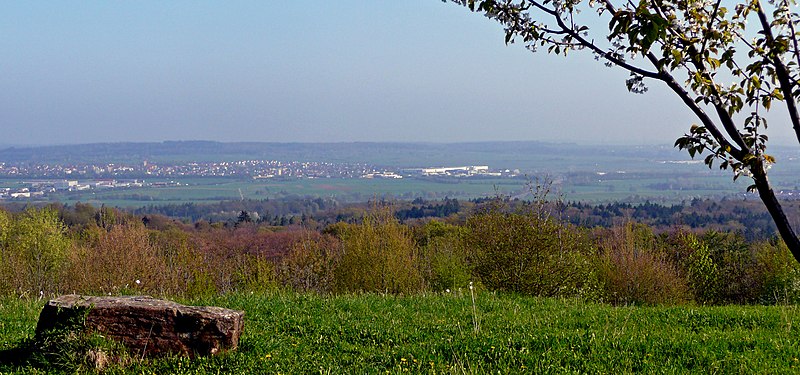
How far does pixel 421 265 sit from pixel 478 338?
2798cm

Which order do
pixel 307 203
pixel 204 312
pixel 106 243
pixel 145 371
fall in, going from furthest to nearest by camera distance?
pixel 307 203
pixel 106 243
pixel 204 312
pixel 145 371

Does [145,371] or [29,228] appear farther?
[29,228]

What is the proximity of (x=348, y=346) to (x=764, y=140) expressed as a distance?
19.2ft

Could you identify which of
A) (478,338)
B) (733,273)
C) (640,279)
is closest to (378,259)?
(640,279)

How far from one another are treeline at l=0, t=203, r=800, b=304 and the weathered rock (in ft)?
19.4

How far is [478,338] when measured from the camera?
8648 mm

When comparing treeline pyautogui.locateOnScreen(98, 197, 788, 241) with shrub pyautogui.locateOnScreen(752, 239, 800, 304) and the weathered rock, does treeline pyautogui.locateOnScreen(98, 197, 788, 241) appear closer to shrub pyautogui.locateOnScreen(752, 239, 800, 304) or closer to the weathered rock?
shrub pyautogui.locateOnScreen(752, 239, 800, 304)

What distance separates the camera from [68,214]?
249 ft

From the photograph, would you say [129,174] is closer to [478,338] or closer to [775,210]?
[478,338]

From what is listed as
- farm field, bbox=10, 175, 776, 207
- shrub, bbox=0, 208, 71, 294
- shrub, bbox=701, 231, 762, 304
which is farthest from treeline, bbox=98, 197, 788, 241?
shrub, bbox=0, 208, 71, 294

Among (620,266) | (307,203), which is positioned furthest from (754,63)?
(307,203)

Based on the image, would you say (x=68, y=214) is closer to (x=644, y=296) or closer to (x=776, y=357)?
(x=644, y=296)

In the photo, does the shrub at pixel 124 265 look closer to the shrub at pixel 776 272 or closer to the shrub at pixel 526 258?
the shrub at pixel 526 258

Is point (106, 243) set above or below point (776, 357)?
below
